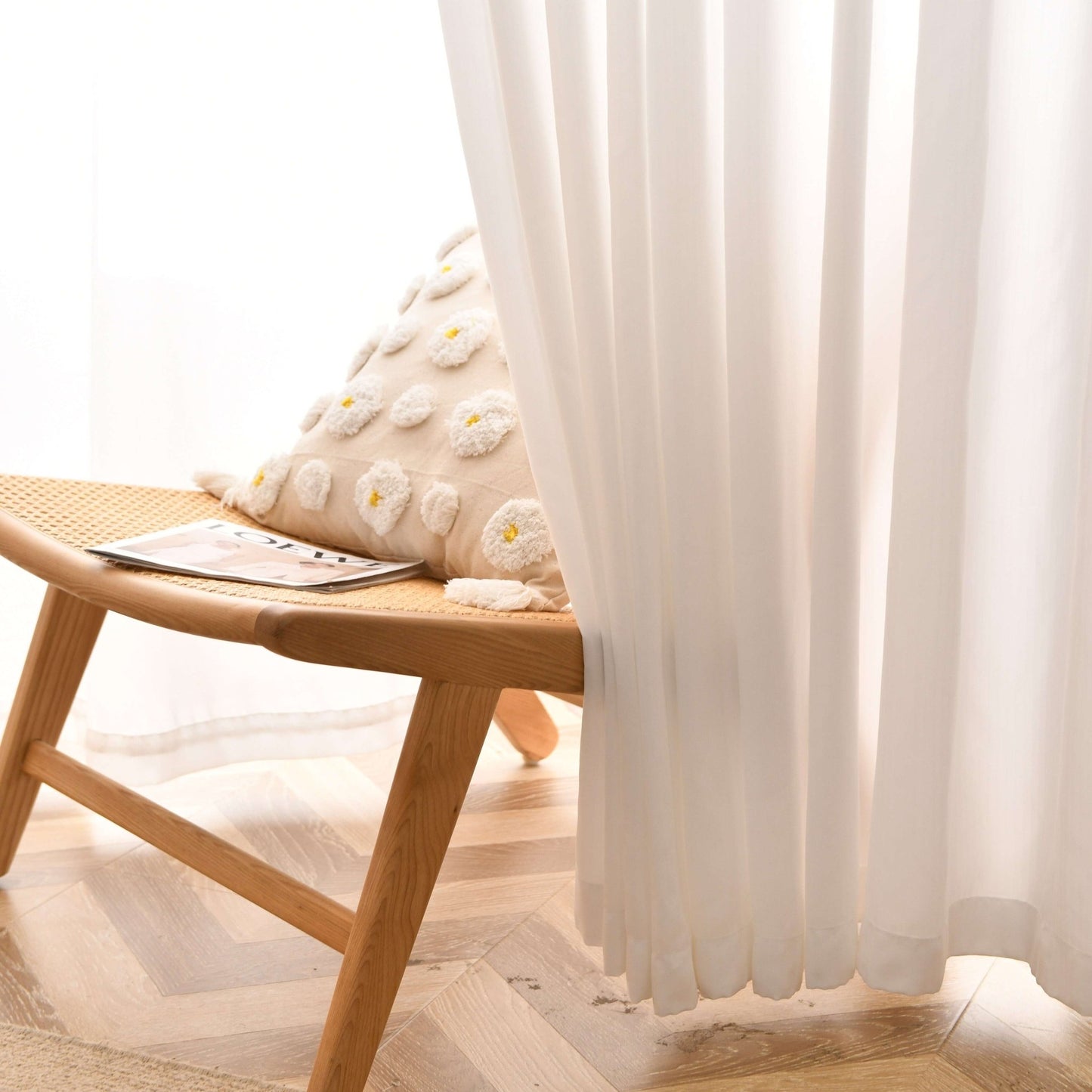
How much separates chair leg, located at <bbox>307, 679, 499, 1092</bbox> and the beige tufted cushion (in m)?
0.09

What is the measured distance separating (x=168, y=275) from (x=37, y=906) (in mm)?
693

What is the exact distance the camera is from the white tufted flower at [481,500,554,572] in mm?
870

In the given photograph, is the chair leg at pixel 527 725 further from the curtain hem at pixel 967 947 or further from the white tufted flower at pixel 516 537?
the curtain hem at pixel 967 947

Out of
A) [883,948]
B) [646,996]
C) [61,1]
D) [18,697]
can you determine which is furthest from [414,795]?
[61,1]

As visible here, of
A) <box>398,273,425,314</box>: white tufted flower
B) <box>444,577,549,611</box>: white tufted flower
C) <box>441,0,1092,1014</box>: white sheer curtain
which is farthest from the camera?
<box>398,273,425,314</box>: white tufted flower

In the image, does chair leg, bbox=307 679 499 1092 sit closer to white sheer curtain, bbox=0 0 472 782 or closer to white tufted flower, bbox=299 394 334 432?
white tufted flower, bbox=299 394 334 432

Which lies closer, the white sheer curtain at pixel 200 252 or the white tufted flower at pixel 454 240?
the white tufted flower at pixel 454 240

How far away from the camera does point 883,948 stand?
2.51 ft

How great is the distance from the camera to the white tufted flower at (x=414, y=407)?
0.99m

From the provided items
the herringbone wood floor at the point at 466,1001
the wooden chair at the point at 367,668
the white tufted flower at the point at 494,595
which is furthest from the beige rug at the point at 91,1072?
the white tufted flower at the point at 494,595

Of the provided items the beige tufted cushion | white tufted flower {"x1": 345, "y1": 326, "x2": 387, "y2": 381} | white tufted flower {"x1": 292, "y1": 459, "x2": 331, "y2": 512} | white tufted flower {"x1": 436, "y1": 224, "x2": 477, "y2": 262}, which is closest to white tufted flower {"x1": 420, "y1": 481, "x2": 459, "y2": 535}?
the beige tufted cushion

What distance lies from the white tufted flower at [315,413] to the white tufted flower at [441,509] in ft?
0.69

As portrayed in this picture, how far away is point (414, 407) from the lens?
3.26 ft

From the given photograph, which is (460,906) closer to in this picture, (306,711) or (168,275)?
(306,711)
